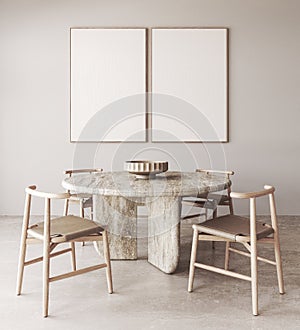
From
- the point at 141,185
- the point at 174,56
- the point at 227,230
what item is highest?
the point at 174,56

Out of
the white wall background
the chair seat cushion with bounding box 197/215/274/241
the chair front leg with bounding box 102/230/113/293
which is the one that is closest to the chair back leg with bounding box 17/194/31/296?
the chair front leg with bounding box 102/230/113/293

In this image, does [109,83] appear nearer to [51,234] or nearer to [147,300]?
[51,234]

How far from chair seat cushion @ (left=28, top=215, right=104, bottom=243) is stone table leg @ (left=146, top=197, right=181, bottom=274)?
1.99 feet

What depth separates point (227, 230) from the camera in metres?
2.85

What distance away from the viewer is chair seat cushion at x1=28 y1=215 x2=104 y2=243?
273 centimetres

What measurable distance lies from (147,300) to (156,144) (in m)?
2.62

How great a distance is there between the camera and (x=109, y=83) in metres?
5.19

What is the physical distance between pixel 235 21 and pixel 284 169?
1730mm

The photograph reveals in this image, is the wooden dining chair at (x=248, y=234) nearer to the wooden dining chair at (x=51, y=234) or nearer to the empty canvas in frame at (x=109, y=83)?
the wooden dining chair at (x=51, y=234)

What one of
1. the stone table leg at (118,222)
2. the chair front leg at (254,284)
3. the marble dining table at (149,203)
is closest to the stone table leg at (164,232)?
the marble dining table at (149,203)

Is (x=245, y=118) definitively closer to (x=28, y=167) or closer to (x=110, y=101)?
(x=110, y=101)

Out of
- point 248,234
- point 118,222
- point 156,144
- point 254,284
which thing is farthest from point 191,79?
point 254,284

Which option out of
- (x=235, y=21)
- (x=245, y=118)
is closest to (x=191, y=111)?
(x=245, y=118)

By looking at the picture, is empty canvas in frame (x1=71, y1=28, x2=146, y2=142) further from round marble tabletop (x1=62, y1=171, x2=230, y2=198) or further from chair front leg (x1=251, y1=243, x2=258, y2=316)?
chair front leg (x1=251, y1=243, x2=258, y2=316)
